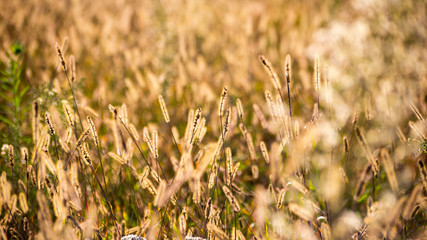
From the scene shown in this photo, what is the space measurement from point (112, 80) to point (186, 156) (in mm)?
1918

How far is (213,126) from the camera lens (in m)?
2.04

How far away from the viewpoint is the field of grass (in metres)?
0.98

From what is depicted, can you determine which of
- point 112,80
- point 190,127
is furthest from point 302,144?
point 112,80

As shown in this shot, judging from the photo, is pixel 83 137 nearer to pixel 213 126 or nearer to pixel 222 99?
pixel 222 99

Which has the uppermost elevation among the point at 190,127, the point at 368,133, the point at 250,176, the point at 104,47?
the point at 190,127

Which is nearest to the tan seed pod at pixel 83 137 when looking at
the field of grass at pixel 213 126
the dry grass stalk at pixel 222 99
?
the field of grass at pixel 213 126

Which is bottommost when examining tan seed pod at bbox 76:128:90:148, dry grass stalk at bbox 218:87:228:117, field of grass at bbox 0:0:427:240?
field of grass at bbox 0:0:427:240

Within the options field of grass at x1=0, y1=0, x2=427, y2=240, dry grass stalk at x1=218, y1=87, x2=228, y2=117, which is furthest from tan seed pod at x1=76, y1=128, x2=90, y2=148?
dry grass stalk at x1=218, y1=87, x2=228, y2=117

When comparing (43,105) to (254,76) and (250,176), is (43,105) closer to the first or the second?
(250,176)

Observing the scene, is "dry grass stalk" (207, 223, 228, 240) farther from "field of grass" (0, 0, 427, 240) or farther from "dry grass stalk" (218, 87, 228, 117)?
"dry grass stalk" (218, 87, 228, 117)

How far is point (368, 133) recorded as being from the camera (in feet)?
5.26

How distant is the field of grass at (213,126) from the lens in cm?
98

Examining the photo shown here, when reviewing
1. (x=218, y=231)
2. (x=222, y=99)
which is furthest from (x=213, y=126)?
(x=218, y=231)

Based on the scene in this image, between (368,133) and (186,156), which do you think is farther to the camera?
(368,133)
